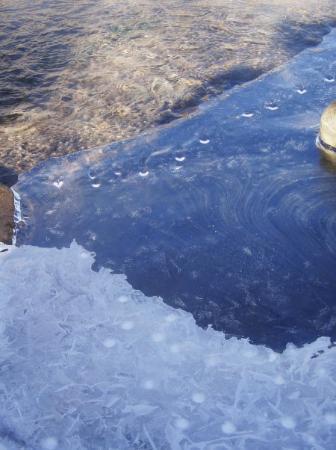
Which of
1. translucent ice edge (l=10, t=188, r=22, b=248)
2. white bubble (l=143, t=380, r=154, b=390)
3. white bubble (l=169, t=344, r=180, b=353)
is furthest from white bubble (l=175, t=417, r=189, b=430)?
translucent ice edge (l=10, t=188, r=22, b=248)

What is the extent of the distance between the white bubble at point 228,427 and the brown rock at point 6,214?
2416 millimetres

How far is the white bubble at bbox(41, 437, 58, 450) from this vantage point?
10.0 feet

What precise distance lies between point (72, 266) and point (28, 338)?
0.77m

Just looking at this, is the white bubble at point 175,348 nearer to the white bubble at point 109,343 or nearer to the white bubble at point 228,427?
the white bubble at point 109,343

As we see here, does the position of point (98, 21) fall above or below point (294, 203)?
above

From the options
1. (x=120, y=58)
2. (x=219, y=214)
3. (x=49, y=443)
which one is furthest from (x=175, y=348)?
(x=120, y=58)

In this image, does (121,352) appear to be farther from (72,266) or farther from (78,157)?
(78,157)

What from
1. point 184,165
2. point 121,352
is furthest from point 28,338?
point 184,165

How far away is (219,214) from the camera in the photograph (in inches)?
186

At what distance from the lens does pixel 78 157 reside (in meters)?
5.64

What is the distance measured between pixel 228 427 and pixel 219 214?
204 centimetres

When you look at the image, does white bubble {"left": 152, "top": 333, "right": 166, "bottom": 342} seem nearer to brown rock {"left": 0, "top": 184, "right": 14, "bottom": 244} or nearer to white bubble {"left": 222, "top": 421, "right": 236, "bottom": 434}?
white bubble {"left": 222, "top": 421, "right": 236, "bottom": 434}

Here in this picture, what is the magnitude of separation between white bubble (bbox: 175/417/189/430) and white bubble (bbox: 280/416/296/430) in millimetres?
559

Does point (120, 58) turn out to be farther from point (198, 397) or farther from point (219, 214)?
point (198, 397)
